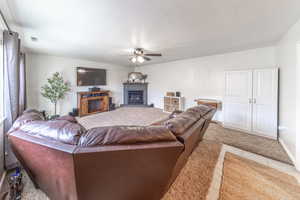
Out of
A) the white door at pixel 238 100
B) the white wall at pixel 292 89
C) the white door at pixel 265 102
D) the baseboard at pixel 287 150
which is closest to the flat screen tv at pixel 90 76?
the white door at pixel 238 100

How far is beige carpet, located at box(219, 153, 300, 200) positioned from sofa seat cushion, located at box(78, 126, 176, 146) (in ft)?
3.94

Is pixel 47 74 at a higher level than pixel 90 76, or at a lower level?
lower

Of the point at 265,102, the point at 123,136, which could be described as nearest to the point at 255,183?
the point at 123,136

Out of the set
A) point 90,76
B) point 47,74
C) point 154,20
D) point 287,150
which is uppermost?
point 154,20

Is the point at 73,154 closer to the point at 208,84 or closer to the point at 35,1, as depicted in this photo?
the point at 35,1

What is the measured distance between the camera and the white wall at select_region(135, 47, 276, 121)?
3746 mm

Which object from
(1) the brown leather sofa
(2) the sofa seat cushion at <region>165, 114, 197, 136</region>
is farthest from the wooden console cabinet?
(2) the sofa seat cushion at <region>165, 114, 197, 136</region>

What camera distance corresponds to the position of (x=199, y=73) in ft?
16.5

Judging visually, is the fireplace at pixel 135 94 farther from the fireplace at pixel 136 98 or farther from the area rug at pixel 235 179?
the area rug at pixel 235 179

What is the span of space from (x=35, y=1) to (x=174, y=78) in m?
5.13

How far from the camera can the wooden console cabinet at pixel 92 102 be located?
522cm

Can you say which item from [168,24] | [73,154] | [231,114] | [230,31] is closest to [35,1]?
[168,24]

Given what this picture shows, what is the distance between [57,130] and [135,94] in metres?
6.39

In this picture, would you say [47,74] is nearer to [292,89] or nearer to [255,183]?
[255,183]
